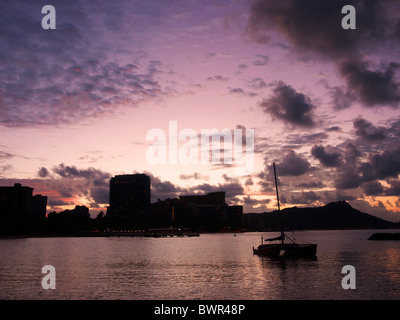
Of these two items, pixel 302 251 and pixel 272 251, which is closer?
pixel 302 251

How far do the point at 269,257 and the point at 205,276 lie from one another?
45.5 metres

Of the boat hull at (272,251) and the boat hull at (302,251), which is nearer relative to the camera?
the boat hull at (302,251)

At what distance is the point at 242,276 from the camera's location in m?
68.0

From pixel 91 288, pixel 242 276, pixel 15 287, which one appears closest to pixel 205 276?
pixel 242 276

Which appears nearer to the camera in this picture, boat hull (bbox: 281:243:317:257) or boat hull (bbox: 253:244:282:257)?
boat hull (bbox: 281:243:317:257)
